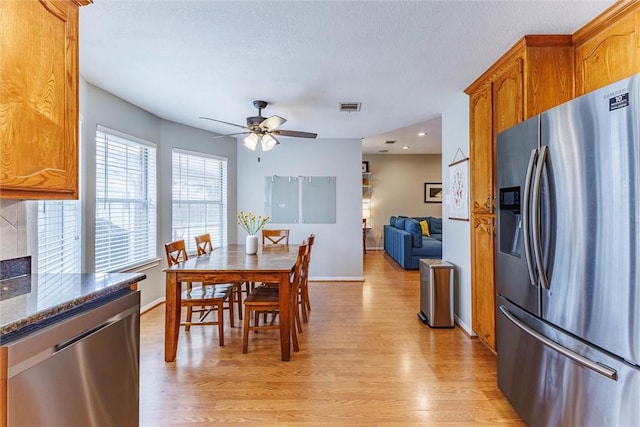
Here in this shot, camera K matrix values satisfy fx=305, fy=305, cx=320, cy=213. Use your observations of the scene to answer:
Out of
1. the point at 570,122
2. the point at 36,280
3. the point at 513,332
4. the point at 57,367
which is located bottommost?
the point at 513,332

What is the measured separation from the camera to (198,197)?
461 centimetres

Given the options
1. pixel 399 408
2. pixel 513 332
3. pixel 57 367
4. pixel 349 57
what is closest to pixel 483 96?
pixel 349 57

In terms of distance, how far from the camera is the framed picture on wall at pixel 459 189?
120 inches

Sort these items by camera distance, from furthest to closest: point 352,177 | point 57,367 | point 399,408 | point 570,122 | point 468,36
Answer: point 352,177 < point 468,36 < point 399,408 < point 570,122 < point 57,367

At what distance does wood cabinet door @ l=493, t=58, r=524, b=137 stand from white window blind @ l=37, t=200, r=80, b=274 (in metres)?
3.64

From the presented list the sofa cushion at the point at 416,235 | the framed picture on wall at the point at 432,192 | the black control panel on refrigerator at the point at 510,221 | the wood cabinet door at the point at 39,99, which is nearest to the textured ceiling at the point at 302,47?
the wood cabinet door at the point at 39,99

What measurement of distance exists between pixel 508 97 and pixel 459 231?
4.59ft

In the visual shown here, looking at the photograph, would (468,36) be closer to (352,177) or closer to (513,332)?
(513,332)

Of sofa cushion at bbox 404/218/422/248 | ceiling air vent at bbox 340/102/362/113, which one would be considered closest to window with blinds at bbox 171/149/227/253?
ceiling air vent at bbox 340/102/362/113

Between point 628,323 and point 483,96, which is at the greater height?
point 483,96

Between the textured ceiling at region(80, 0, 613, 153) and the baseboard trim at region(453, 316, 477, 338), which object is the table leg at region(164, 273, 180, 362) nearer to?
the textured ceiling at region(80, 0, 613, 153)

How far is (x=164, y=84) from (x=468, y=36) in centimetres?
261

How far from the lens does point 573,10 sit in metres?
1.81

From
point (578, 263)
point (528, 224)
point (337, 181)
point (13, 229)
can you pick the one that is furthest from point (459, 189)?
point (13, 229)
